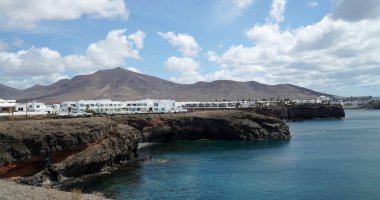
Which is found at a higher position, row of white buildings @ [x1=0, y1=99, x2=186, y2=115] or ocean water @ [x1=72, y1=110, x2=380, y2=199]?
row of white buildings @ [x1=0, y1=99, x2=186, y2=115]

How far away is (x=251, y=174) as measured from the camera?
72812mm

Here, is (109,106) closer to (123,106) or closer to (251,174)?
(123,106)

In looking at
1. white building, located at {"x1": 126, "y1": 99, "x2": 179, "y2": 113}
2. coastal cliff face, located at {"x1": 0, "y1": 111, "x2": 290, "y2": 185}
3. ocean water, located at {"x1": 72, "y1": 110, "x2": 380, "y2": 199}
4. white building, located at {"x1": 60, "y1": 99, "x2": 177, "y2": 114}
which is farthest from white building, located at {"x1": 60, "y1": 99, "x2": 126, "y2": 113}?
coastal cliff face, located at {"x1": 0, "y1": 111, "x2": 290, "y2": 185}

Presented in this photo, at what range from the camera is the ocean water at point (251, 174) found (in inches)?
2319

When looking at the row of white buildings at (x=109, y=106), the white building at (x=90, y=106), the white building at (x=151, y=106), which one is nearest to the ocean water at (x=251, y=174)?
the white building at (x=90, y=106)

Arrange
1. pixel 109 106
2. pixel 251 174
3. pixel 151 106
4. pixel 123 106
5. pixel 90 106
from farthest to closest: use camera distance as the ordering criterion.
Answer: pixel 123 106 → pixel 151 106 → pixel 109 106 → pixel 90 106 → pixel 251 174

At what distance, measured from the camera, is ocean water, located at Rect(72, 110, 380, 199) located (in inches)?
2319

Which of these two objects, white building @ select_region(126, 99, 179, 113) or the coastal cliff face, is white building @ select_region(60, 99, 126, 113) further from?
the coastal cliff face

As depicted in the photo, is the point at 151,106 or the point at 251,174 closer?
the point at 251,174

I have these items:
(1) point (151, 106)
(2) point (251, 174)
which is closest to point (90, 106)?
Answer: (1) point (151, 106)

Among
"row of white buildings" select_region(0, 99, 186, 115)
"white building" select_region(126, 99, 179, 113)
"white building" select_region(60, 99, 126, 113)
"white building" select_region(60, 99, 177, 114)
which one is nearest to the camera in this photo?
"row of white buildings" select_region(0, 99, 186, 115)

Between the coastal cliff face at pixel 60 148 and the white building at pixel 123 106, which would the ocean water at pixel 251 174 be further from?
the white building at pixel 123 106

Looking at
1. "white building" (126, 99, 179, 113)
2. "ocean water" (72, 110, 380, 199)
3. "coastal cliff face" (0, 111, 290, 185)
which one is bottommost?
"ocean water" (72, 110, 380, 199)

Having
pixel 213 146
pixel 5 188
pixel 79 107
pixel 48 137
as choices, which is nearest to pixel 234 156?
pixel 213 146
